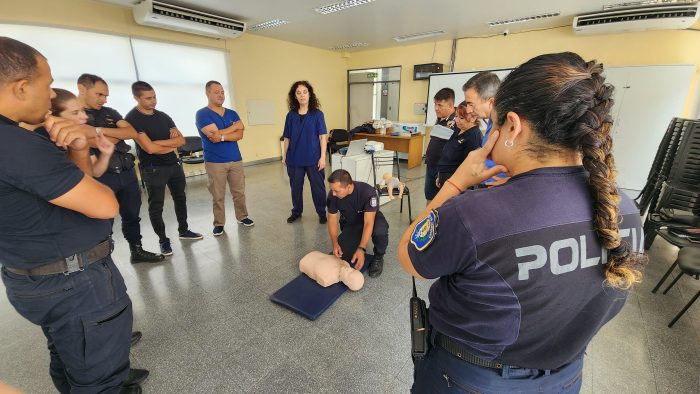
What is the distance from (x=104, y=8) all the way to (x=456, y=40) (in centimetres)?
631

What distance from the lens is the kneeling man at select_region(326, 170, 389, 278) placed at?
226 cm

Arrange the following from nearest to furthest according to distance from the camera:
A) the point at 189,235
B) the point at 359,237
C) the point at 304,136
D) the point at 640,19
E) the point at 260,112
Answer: the point at 359,237 → the point at 189,235 → the point at 304,136 → the point at 640,19 → the point at 260,112

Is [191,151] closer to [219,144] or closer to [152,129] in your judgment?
[219,144]

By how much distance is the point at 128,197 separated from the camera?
7.47 ft

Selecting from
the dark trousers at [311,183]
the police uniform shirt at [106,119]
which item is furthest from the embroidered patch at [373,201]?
the police uniform shirt at [106,119]

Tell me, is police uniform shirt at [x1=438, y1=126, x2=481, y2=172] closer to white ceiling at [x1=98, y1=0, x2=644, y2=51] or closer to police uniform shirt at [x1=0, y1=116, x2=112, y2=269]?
police uniform shirt at [x1=0, y1=116, x2=112, y2=269]

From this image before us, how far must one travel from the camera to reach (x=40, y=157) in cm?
78

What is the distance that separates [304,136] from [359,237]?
4.34 ft

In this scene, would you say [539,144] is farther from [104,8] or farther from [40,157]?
[104,8]

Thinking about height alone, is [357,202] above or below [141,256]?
above

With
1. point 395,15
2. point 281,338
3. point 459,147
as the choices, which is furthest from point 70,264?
point 395,15

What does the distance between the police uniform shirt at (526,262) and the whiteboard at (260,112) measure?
6.33m

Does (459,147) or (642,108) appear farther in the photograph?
(642,108)

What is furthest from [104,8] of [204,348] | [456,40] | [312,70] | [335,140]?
[456,40]
